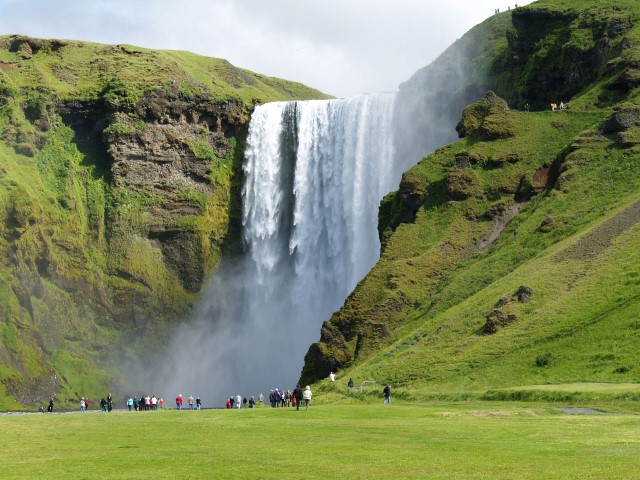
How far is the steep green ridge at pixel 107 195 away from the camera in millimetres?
118938

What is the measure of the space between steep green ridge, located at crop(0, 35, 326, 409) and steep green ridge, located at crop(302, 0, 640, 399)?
3759 cm

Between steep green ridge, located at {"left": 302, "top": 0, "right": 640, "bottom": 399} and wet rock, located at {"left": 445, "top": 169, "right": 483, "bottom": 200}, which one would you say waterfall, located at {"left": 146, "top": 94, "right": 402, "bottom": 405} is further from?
wet rock, located at {"left": 445, "top": 169, "right": 483, "bottom": 200}

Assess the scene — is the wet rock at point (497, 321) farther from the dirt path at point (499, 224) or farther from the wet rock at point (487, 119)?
the wet rock at point (487, 119)

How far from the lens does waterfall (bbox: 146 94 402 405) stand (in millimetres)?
116938

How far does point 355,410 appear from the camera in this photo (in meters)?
51.9

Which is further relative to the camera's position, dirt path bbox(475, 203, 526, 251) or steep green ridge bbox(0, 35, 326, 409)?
steep green ridge bbox(0, 35, 326, 409)

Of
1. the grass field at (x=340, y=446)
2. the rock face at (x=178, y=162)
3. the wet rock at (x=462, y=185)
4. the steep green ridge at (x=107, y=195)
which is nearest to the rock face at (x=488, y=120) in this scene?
the wet rock at (x=462, y=185)

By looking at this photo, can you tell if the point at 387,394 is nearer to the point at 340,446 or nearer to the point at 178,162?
the point at 340,446

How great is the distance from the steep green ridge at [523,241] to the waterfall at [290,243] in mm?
14296

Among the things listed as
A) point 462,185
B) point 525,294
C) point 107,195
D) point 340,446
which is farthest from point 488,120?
point 340,446

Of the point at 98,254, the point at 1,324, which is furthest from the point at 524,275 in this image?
the point at 98,254

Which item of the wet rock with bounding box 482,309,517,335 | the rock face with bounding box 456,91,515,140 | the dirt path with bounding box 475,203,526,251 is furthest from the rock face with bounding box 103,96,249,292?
the wet rock with bounding box 482,309,517,335

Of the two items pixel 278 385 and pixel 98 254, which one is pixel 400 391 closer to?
pixel 278 385

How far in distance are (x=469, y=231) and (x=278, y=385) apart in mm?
38804
